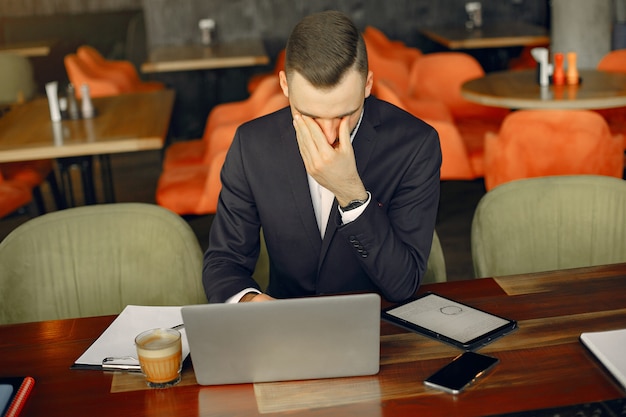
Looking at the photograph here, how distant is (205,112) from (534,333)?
6.68m

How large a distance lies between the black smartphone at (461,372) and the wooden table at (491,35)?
555 cm

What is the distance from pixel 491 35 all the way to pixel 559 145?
12.6 feet

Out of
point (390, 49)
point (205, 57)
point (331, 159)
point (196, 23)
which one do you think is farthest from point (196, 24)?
point (331, 159)

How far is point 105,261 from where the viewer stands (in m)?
2.04

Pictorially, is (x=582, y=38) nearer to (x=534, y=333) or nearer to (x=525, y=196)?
(x=525, y=196)

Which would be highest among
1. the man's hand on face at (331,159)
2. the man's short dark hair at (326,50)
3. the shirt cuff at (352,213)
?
the man's short dark hair at (326,50)

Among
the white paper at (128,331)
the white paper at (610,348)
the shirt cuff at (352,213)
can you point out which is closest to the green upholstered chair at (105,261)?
the white paper at (128,331)

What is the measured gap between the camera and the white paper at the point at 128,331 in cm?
151

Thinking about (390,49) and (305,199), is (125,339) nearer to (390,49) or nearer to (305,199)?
(305,199)

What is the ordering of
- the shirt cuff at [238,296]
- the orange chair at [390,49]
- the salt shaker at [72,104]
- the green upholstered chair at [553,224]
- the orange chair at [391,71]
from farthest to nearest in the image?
1. the orange chair at [390,49]
2. the orange chair at [391,71]
3. the salt shaker at [72,104]
4. the green upholstered chair at [553,224]
5. the shirt cuff at [238,296]

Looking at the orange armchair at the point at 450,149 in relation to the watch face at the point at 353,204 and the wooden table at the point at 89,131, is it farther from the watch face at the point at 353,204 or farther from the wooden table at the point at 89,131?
the watch face at the point at 353,204

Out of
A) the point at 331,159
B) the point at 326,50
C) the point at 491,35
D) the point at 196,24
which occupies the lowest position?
the point at 491,35

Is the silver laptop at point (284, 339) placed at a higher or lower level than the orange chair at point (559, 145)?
higher

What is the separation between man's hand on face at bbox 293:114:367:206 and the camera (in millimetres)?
1588
